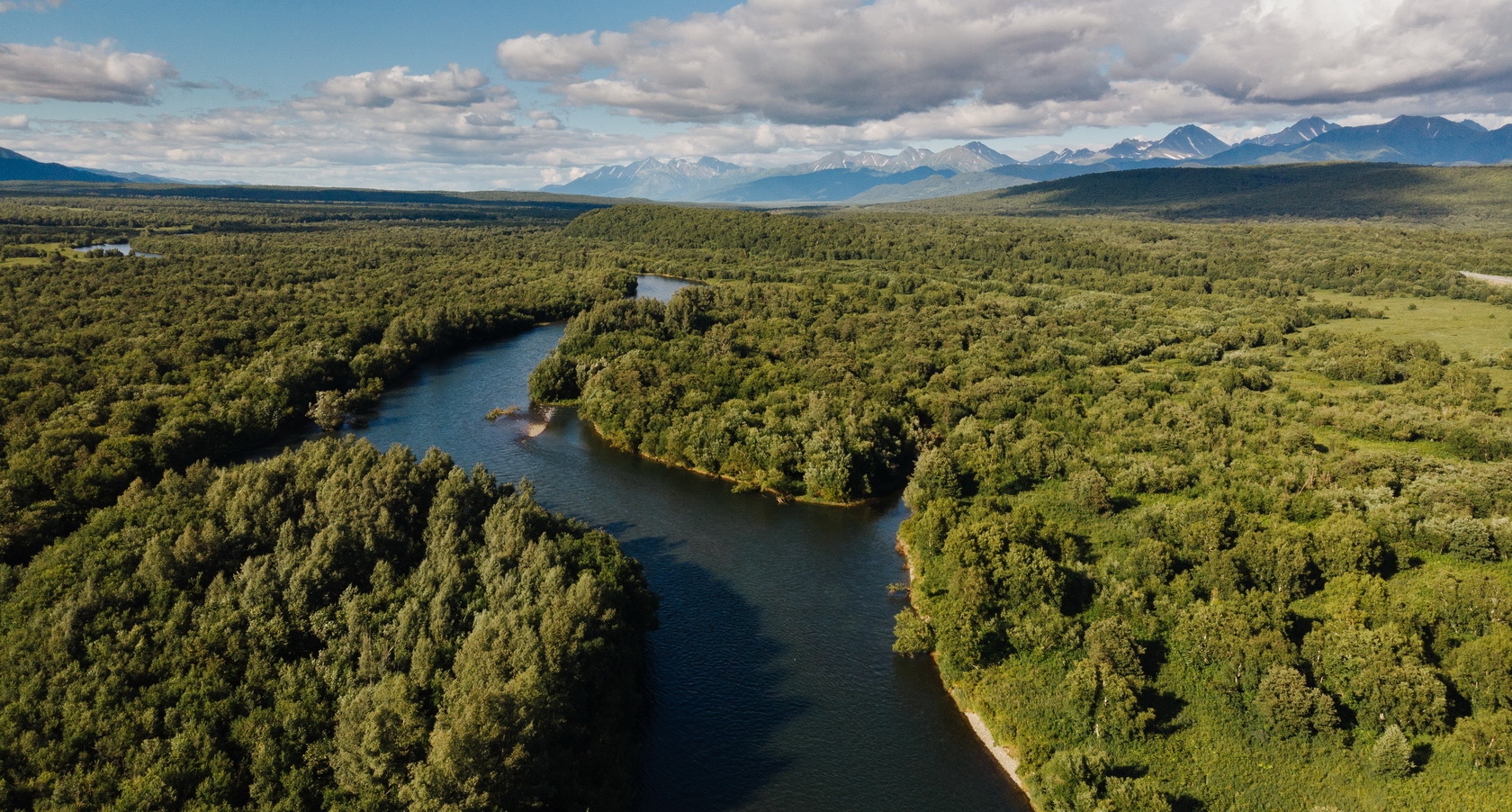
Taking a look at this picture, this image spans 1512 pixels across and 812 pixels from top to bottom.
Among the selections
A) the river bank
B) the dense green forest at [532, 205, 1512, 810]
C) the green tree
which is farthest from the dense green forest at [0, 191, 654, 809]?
the green tree

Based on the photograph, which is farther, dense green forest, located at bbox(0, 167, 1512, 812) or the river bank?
the river bank

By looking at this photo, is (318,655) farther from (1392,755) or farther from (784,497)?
(1392,755)

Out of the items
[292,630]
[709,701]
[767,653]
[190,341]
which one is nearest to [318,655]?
[292,630]

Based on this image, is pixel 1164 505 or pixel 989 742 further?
pixel 1164 505

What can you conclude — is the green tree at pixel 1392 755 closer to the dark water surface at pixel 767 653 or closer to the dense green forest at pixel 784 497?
the dense green forest at pixel 784 497

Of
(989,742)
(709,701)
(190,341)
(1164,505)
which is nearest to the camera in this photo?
(989,742)

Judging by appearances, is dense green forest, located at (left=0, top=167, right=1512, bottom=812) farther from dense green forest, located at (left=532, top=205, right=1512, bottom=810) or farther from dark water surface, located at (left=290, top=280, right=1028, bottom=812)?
dark water surface, located at (left=290, top=280, right=1028, bottom=812)
